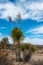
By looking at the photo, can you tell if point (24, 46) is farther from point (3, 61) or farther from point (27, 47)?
point (3, 61)

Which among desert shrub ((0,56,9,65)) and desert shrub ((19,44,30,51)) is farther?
desert shrub ((19,44,30,51))

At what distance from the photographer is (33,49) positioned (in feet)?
83.0

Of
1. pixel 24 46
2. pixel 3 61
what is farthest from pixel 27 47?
pixel 3 61

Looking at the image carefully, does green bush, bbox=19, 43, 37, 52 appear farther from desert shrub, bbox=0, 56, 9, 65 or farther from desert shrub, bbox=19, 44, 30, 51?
desert shrub, bbox=0, 56, 9, 65

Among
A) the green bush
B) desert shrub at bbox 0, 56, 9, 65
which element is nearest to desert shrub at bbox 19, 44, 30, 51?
the green bush

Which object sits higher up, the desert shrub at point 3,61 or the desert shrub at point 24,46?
the desert shrub at point 24,46

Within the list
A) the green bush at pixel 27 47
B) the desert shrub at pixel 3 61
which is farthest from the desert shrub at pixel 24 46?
the desert shrub at pixel 3 61

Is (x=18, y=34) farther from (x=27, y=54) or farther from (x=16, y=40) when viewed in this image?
(x=27, y=54)

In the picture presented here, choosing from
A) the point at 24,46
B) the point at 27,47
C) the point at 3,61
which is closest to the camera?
the point at 3,61

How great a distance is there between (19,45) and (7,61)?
27.1ft

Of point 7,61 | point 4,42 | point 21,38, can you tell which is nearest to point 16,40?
point 21,38

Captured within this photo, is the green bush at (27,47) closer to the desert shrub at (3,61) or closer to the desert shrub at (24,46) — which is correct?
the desert shrub at (24,46)

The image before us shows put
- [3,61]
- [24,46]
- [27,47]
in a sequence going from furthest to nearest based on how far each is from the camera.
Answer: [24,46], [27,47], [3,61]

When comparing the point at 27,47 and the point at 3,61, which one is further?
the point at 27,47
